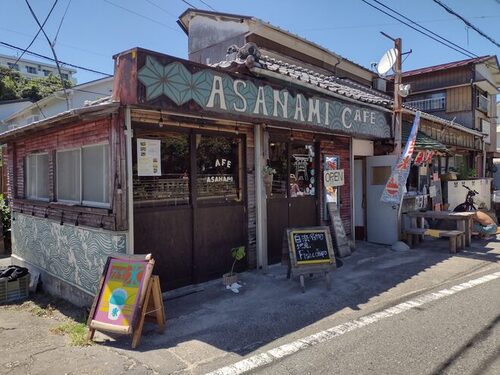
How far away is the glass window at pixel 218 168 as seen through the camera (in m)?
6.70

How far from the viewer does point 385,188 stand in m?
9.46

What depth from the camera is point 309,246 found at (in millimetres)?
6727

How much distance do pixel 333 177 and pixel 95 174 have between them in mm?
5384

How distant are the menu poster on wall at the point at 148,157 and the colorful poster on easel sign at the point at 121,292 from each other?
1.46 metres

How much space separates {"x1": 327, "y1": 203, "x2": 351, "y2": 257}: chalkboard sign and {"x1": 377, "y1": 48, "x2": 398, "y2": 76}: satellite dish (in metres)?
4.14

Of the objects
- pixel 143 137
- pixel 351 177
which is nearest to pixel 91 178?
pixel 143 137

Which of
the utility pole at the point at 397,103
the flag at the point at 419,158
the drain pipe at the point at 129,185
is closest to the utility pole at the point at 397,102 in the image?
the utility pole at the point at 397,103

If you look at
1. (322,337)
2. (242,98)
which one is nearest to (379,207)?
(242,98)

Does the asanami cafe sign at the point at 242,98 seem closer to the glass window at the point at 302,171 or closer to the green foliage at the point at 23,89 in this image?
the glass window at the point at 302,171

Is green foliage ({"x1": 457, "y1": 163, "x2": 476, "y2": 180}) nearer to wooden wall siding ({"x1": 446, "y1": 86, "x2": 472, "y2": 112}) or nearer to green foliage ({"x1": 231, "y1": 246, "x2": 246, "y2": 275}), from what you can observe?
wooden wall siding ({"x1": 446, "y1": 86, "x2": 472, "y2": 112})

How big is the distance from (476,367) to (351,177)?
640 cm

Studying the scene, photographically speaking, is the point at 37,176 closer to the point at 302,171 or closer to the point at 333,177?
the point at 302,171

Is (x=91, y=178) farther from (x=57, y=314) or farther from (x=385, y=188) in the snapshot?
(x=385, y=188)

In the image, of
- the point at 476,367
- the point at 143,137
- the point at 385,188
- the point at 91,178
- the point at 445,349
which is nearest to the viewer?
the point at 476,367
